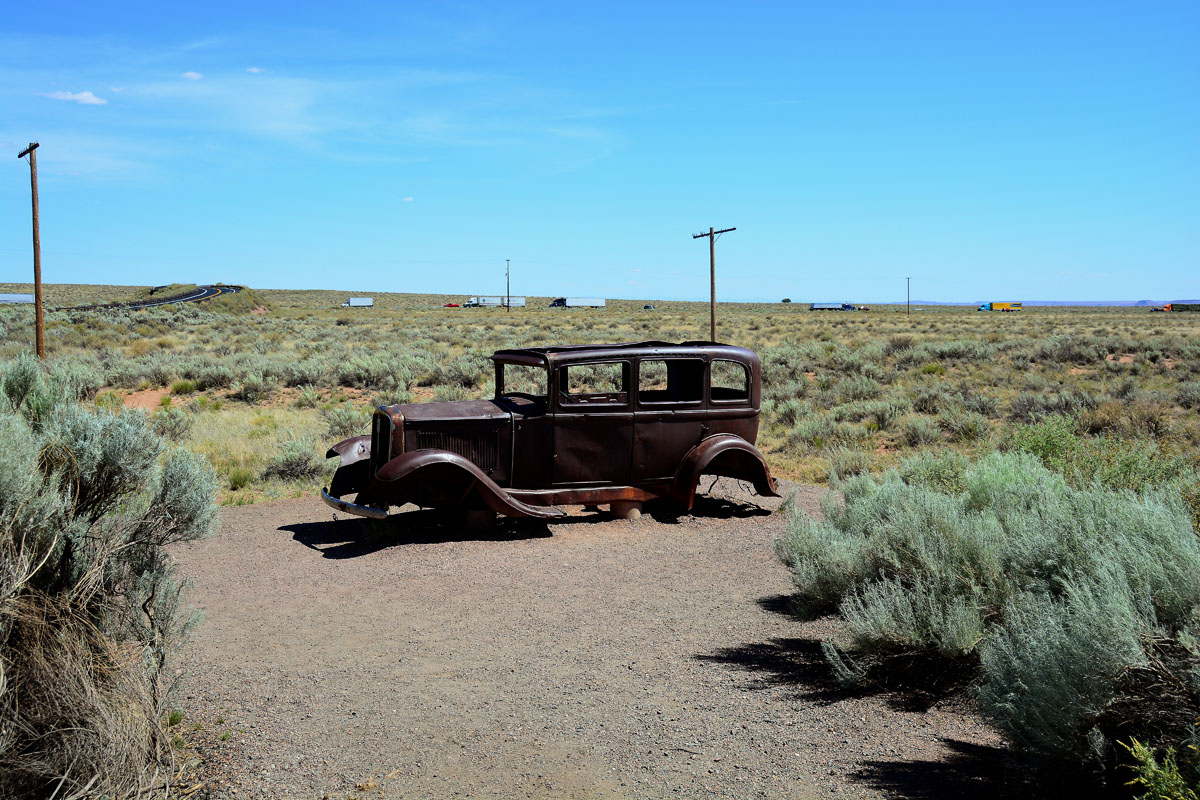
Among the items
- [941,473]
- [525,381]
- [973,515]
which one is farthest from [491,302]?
[973,515]

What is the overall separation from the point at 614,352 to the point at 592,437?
97 centimetres

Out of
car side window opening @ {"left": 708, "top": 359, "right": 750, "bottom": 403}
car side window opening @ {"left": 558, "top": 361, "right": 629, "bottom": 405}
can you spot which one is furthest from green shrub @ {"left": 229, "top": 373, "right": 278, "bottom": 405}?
car side window opening @ {"left": 708, "top": 359, "right": 750, "bottom": 403}

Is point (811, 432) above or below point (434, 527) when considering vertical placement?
above

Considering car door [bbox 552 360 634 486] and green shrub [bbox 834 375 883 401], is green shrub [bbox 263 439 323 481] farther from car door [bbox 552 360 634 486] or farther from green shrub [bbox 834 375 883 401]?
green shrub [bbox 834 375 883 401]

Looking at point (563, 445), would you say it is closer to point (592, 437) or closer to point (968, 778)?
point (592, 437)

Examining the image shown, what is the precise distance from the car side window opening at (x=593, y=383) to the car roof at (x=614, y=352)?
0.41 ft

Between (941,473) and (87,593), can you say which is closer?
(87,593)

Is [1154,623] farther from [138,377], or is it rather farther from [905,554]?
[138,377]

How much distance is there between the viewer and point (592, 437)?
9172 mm

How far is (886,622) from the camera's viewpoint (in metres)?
4.89

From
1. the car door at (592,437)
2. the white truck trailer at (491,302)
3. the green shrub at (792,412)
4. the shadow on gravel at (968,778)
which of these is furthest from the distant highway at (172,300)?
the shadow on gravel at (968,778)

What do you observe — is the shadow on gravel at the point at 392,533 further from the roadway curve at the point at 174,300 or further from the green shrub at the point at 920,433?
the roadway curve at the point at 174,300

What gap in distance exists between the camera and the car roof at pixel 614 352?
29.6 feet

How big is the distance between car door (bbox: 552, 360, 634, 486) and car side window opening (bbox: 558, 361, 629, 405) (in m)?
0.01
